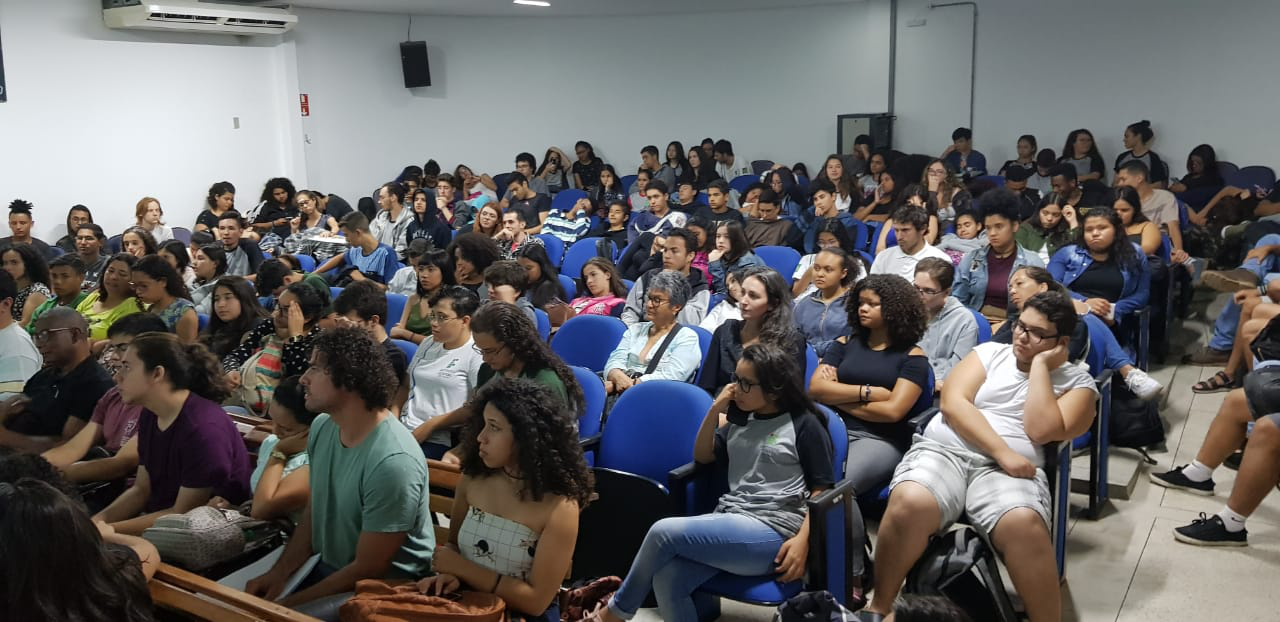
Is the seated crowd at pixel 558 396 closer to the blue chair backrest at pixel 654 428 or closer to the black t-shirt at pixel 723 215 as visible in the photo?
the blue chair backrest at pixel 654 428

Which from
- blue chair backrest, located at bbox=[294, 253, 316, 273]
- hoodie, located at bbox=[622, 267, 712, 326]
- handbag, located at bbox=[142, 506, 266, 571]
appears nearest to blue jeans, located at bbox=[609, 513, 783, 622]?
handbag, located at bbox=[142, 506, 266, 571]

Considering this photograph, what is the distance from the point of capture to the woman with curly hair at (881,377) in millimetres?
3662

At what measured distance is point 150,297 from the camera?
5.23 metres

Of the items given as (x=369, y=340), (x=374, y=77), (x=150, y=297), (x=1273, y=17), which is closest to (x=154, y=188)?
(x=374, y=77)

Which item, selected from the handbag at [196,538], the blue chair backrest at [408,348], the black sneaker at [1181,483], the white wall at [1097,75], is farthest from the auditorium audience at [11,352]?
the white wall at [1097,75]

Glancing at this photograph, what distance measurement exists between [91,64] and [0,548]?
339 inches

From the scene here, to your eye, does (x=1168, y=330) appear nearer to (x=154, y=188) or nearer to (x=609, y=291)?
(x=609, y=291)

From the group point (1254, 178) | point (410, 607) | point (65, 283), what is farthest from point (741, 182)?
point (410, 607)

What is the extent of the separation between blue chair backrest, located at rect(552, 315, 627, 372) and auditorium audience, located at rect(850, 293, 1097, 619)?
1.78 meters

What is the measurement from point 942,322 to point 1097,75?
22.8ft

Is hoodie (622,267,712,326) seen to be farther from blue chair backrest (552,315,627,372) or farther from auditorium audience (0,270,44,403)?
auditorium audience (0,270,44,403)

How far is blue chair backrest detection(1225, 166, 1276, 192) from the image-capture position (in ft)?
29.6

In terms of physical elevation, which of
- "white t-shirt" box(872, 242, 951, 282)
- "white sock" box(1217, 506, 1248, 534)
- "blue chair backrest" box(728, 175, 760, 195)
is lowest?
"white sock" box(1217, 506, 1248, 534)

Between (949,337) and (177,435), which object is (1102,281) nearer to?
(949,337)
